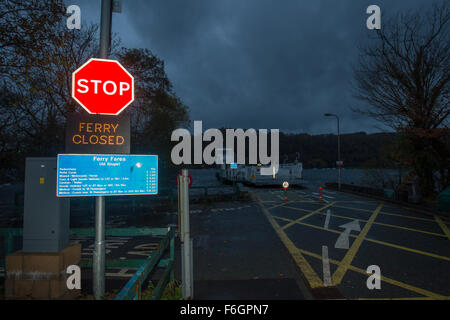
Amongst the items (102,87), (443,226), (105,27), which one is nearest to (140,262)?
(102,87)

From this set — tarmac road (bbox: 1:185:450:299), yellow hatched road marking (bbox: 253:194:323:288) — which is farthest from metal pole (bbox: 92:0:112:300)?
yellow hatched road marking (bbox: 253:194:323:288)

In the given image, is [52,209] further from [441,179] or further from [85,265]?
[441,179]

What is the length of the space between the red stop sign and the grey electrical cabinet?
1.25m

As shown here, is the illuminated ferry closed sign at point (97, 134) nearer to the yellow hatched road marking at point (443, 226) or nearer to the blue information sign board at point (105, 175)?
the blue information sign board at point (105, 175)

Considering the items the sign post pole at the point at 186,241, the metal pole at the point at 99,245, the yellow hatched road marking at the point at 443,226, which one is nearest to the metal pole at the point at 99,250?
the metal pole at the point at 99,245

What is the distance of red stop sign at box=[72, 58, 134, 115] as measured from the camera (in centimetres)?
327

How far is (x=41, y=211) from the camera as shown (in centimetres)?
382

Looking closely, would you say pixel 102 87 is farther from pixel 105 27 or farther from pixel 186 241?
pixel 186 241

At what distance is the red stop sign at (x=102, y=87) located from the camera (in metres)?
3.27

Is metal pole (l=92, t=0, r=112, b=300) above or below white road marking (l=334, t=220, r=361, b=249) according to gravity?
above

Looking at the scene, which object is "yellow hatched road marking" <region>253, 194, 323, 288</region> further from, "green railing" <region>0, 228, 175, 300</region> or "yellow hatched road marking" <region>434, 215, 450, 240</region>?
"yellow hatched road marking" <region>434, 215, 450, 240</region>

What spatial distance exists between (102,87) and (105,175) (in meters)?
1.22

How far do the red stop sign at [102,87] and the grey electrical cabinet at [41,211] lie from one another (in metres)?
1.25

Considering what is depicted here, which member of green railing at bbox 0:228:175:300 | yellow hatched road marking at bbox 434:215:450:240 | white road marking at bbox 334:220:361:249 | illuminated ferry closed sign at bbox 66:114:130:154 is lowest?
white road marking at bbox 334:220:361:249
